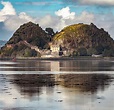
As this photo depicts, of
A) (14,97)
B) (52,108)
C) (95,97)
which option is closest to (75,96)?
(95,97)

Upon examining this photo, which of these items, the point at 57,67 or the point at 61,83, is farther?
the point at 57,67

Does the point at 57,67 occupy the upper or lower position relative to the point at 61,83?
upper

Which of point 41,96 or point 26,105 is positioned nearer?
point 26,105

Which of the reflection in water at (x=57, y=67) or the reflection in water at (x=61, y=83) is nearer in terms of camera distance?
the reflection in water at (x=61, y=83)

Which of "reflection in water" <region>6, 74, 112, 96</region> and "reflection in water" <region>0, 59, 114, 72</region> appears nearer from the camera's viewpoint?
"reflection in water" <region>6, 74, 112, 96</region>

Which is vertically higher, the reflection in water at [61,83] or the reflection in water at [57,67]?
the reflection in water at [57,67]

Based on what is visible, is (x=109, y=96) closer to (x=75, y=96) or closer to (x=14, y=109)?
(x=75, y=96)

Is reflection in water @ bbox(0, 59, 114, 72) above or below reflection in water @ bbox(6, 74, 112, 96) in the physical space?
above

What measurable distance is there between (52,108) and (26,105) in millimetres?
2077

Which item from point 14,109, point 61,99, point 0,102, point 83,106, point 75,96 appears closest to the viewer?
point 14,109

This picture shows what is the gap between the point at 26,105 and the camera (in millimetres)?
25594

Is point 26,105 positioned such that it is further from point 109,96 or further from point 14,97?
point 109,96

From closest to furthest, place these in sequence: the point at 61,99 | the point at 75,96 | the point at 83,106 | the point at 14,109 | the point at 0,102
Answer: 1. the point at 14,109
2. the point at 83,106
3. the point at 0,102
4. the point at 61,99
5. the point at 75,96

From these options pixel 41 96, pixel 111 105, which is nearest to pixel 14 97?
pixel 41 96
